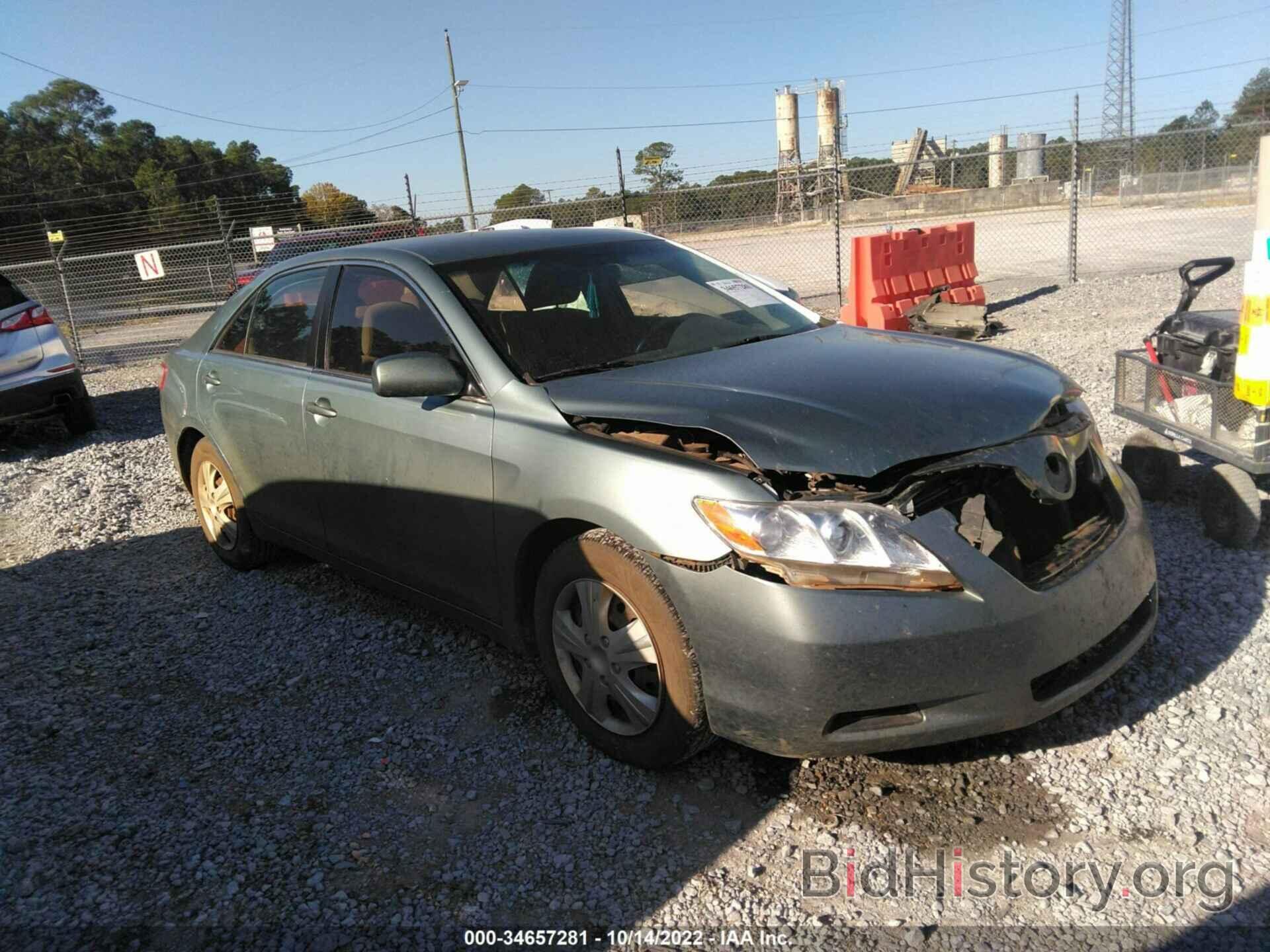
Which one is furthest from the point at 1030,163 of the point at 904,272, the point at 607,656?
the point at 607,656

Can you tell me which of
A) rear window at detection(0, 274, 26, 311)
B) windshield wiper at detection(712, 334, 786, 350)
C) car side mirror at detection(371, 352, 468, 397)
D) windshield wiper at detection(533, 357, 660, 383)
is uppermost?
rear window at detection(0, 274, 26, 311)

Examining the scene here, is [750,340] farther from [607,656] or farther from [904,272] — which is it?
[904,272]

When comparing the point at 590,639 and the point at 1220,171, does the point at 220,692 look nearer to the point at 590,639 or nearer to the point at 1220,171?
the point at 590,639

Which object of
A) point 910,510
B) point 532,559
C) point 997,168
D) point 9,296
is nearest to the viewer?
point 910,510

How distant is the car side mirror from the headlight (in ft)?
4.27

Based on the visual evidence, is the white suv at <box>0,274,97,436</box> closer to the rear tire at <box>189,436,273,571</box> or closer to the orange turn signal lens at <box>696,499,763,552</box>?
the rear tire at <box>189,436,273,571</box>

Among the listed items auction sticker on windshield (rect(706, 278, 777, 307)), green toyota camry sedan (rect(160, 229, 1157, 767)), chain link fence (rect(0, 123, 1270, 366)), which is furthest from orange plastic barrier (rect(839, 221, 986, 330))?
green toyota camry sedan (rect(160, 229, 1157, 767))

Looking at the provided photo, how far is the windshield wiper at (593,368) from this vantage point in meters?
3.33

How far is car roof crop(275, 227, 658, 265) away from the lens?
3879mm

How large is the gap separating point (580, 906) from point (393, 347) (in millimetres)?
2222

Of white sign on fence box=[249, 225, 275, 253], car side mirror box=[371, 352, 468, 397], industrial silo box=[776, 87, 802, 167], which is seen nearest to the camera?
car side mirror box=[371, 352, 468, 397]

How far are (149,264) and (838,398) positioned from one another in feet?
53.5

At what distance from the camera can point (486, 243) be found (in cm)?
401

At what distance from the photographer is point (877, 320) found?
10.7 m
